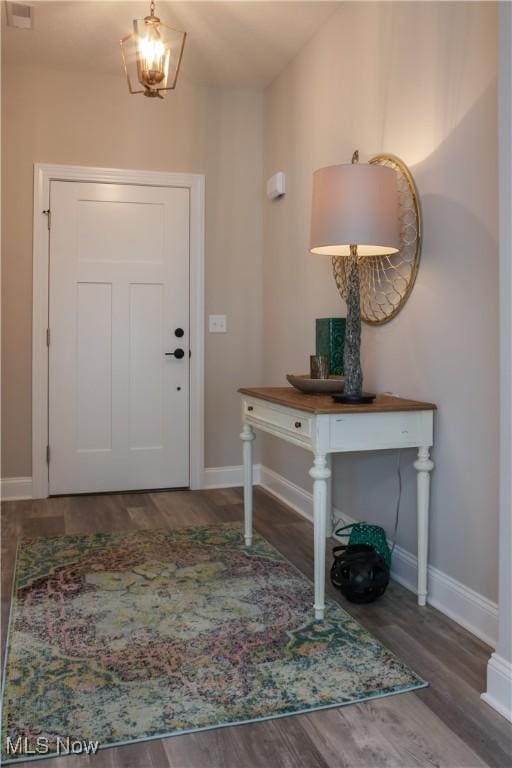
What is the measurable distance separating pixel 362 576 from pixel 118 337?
2.39 m

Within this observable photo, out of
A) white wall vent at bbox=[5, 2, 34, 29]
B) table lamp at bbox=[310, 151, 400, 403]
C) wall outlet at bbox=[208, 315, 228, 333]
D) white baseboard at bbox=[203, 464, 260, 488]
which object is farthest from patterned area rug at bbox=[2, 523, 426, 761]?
white wall vent at bbox=[5, 2, 34, 29]

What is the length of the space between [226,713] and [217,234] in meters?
3.22

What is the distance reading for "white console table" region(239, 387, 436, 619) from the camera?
222cm

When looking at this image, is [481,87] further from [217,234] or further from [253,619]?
[217,234]

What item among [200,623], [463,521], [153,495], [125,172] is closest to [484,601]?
[463,521]

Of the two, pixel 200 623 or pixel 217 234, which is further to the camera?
pixel 217 234

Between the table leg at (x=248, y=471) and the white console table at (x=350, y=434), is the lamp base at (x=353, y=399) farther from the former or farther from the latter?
the table leg at (x=248, y=471)

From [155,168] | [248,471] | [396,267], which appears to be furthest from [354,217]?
[155,168]

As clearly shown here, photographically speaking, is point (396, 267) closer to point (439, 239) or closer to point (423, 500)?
point (439, 239)

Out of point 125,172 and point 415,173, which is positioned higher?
point 125,172

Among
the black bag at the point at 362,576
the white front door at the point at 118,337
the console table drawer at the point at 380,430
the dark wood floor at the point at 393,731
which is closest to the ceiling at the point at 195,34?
the white front door at the point at 118,337

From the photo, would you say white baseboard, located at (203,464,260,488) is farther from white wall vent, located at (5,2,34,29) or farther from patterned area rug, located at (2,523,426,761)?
white wall vent, located at (5,2,34,29)

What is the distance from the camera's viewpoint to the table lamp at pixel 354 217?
2.30 m

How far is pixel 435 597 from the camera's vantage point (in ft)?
7.85
